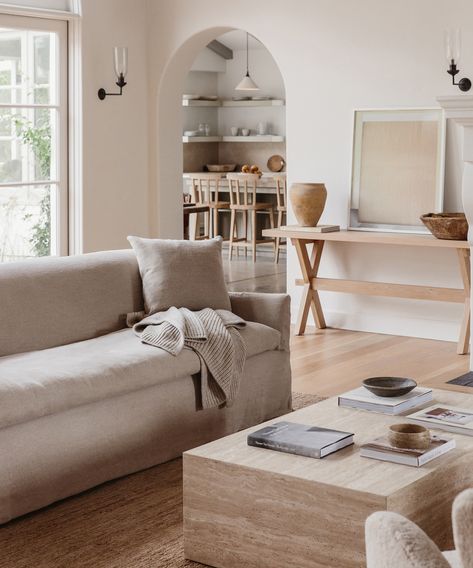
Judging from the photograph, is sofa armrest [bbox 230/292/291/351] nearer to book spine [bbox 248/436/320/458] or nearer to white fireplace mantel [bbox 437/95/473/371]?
white fireplace mantel [bbox 437/95/473/371]

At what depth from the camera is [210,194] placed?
453 inches

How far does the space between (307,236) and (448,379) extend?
1557 mm

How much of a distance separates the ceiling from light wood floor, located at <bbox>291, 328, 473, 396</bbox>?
21.3 ft

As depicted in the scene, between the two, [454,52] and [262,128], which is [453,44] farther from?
[262,128]

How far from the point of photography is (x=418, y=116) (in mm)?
6316

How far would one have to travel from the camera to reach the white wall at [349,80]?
627cm

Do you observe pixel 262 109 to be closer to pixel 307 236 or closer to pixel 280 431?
pixel 307 236

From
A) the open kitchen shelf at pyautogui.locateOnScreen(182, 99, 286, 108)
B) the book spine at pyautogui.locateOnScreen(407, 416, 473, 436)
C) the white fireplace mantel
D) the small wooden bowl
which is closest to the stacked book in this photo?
the book spine at pyautogui.locateOnScreen(407, 416, 473, 436)

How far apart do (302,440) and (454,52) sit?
3.68 metres

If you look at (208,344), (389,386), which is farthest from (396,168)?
(389,386)

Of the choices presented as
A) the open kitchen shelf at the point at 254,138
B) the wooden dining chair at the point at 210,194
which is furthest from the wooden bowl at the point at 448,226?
the open kitchen shelf at the point at 254,138

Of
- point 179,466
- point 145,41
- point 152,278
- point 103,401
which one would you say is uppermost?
point 145,41

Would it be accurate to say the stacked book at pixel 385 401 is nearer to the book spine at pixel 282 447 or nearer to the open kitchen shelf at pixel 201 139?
the book spine at pixel 282 447

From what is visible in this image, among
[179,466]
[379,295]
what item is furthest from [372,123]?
[179,466]
